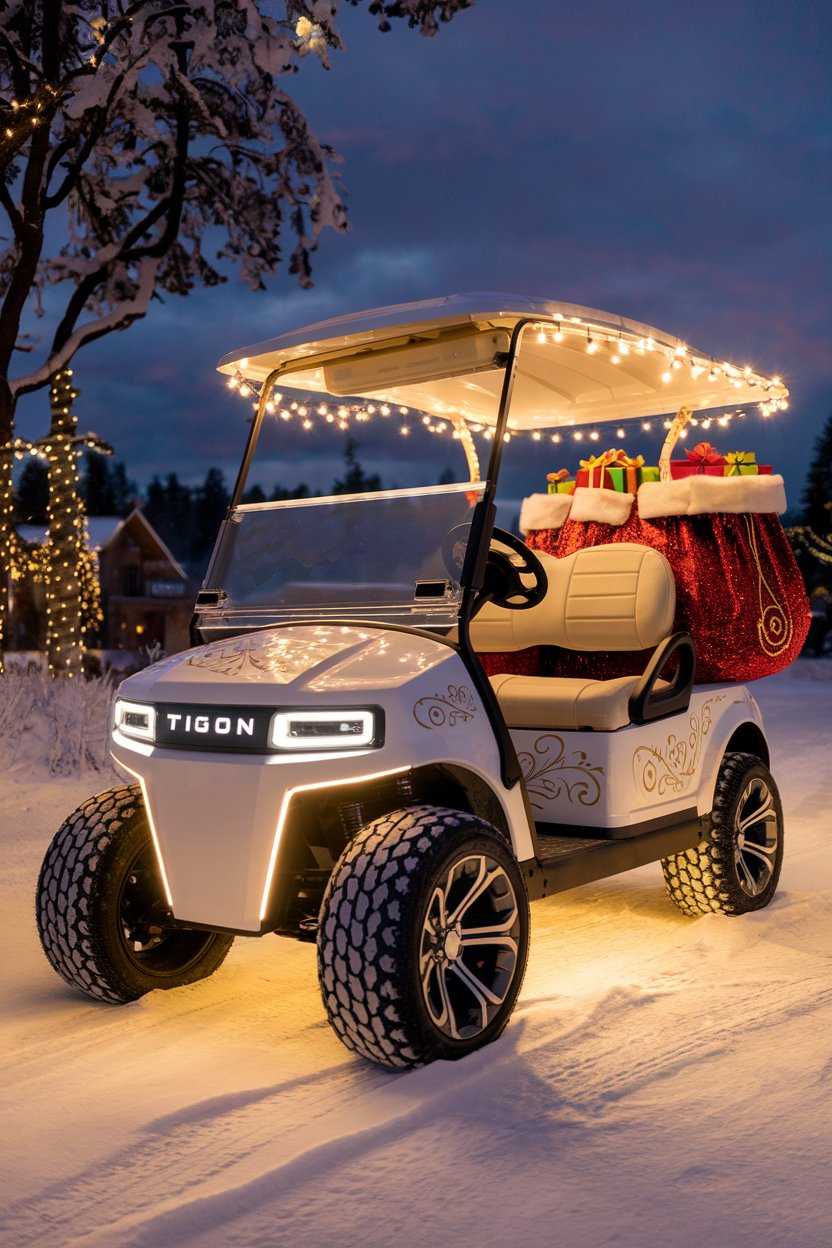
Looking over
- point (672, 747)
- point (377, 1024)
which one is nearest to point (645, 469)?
point (672, 747)

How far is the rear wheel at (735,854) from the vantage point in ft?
16.9

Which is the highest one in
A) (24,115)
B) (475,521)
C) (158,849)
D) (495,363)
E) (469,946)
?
(24,115)

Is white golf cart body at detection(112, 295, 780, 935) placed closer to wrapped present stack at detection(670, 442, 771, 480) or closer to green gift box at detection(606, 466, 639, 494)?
wrapped present stack at detection(670, 442, 771, 480)

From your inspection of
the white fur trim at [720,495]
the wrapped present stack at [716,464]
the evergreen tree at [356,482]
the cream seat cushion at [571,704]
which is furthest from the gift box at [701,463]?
the evergreen tree at [356,482]

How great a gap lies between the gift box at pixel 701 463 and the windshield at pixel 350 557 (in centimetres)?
185

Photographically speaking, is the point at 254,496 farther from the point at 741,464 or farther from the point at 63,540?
the point at 63,540

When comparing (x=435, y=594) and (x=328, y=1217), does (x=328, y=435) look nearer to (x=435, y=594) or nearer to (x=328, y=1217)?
(x=435, y=594)

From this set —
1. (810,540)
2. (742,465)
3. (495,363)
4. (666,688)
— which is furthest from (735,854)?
(810,540)

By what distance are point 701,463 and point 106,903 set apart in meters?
3.25

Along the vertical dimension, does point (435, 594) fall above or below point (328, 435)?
below

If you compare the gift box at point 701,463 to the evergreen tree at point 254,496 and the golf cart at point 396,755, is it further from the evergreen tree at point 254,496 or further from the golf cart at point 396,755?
the evergreen tree at point 254,496

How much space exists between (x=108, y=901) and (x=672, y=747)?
86.0 inches

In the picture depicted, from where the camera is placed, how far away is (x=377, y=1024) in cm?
332

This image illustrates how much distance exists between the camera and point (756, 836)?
547 centimetres
